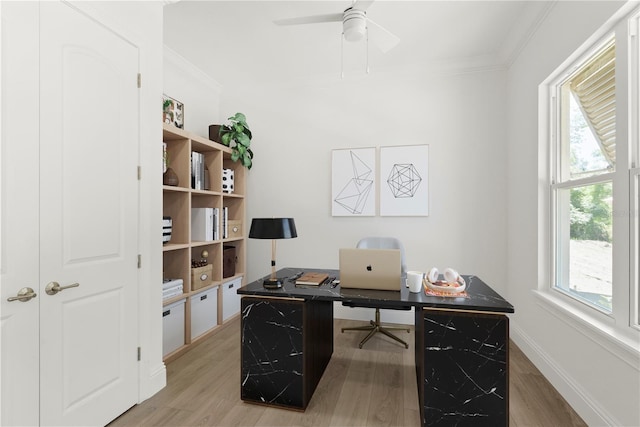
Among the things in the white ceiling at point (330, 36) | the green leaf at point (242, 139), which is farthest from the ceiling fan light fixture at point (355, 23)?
the green leaf at point (242, 139)

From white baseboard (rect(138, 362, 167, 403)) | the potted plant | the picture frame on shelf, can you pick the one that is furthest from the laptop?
the picture frame on shelf

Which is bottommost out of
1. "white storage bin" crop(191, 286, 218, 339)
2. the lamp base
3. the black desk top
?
"white storage bin" crop(191, 286, 218, 339)

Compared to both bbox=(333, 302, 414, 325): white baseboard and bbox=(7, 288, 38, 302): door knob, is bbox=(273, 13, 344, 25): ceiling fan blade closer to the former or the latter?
bbox=(7, 288, 38, 302): door knob

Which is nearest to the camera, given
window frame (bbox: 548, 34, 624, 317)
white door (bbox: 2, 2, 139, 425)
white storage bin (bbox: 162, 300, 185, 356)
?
white door (bbox: 2, 2, 139, 425)

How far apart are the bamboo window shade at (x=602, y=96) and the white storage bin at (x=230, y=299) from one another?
361 cm

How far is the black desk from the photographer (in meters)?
1.69

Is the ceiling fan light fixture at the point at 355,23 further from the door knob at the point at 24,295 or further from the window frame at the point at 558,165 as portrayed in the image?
the door knob at the point at 24,295

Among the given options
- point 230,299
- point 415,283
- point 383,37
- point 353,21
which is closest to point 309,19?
point 353,21

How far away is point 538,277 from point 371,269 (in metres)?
1.63

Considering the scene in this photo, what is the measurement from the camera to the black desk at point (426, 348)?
1.69 m

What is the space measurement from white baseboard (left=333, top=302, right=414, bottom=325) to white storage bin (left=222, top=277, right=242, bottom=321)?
1276 millimetres

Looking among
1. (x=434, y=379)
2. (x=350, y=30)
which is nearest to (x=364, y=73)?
(x=350, y=30)

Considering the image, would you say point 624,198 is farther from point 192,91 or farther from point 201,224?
point 192,91

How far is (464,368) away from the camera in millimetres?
1716
